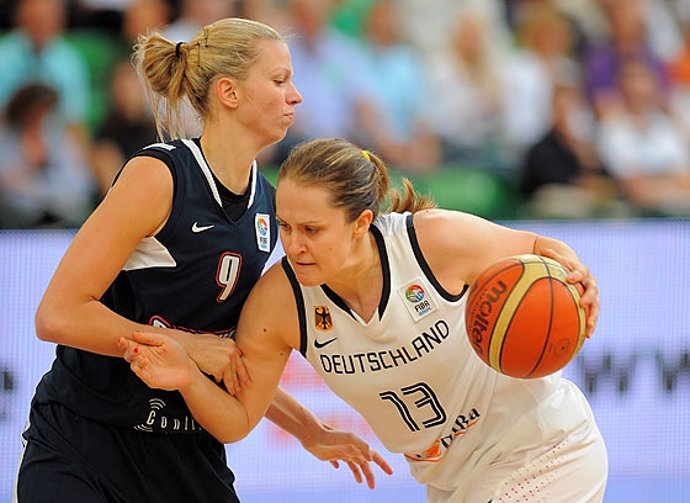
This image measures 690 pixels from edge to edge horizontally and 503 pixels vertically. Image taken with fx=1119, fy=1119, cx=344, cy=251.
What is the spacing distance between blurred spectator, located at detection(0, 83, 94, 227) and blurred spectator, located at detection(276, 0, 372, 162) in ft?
4.67

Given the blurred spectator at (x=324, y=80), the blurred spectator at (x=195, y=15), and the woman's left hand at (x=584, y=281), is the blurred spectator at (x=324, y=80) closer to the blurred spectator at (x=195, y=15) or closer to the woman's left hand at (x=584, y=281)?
the blurred spectator at (x=195, y=15)

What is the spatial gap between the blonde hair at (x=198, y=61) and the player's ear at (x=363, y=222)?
54cm

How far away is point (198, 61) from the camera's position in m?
3.35

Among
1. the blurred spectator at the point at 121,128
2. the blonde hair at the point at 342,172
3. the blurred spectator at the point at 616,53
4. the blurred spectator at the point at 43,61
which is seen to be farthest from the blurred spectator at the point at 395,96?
the blonde hair at the point at 342,172

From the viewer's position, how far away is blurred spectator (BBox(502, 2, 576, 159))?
7.70 metres

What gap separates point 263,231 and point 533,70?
4.90 m

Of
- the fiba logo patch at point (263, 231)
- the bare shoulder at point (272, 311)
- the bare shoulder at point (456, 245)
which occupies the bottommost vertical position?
the bare shoulder at point (272, 311)

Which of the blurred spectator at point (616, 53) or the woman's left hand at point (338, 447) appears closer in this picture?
the woman's left hand at point (338, 447)

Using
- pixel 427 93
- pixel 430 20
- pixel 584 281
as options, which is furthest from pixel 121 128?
pixel 584 281

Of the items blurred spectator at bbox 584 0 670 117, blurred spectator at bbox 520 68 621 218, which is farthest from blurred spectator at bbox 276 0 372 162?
blurred spectator at bbox 584 0 670 117

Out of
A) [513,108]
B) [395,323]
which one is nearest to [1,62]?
[513,108]

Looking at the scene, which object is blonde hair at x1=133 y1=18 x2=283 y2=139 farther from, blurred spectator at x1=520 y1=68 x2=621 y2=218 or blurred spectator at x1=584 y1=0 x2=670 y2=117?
blurred spectator at x1=584 y1=0 x2=670 y2=117

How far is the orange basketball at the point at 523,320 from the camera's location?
305cm

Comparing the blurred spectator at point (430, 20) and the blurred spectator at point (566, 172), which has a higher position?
the blurred spectator at point (430, 20)
